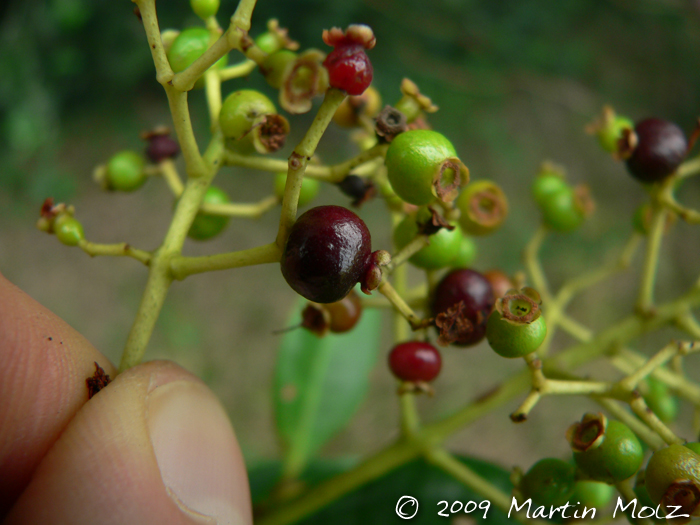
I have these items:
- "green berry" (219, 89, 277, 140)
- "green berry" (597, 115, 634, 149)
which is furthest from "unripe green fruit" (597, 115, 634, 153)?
"green berry" (219, 89, 277, 140)

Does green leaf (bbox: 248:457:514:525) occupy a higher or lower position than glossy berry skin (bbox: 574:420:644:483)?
lower

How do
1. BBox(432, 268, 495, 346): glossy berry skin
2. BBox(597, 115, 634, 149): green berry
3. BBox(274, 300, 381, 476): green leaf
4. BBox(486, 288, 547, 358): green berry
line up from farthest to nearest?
BBox(274, 300, 381, 476): green leaf → BBox(597, 115, 634, 149): green berry → BBox(432, 268, 495, 346): glossy berry skin → BBox(486, 288, 547, 358): green berry

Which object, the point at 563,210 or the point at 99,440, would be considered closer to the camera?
the point at 99,440

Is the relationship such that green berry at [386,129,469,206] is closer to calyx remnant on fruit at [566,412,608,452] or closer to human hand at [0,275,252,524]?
calyx remnant on fruit at [566,412,608,452]

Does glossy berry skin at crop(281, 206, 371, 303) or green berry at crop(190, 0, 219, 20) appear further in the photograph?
green berry at crop(190, 0, 219, 20)

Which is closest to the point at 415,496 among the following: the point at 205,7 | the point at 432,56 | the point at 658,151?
the point at 658,151

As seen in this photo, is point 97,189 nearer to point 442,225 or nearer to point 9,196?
point 9,196

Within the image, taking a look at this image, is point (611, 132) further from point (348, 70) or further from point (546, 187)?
point (348, 70)

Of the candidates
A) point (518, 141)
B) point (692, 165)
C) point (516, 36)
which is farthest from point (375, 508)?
point (516, 36)
